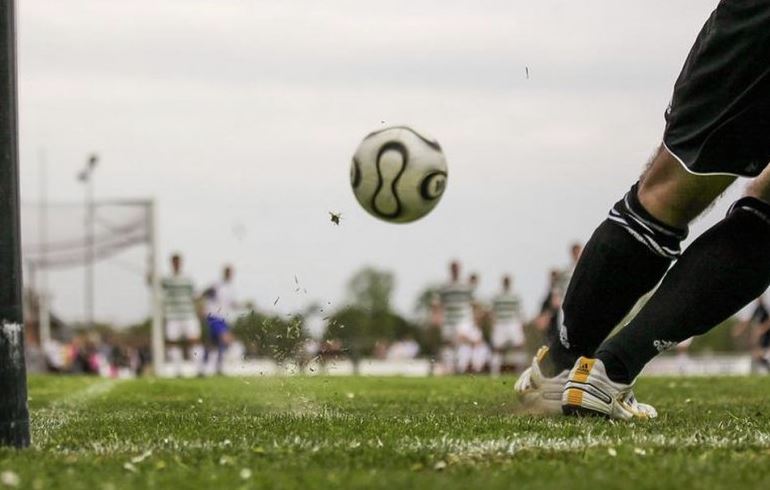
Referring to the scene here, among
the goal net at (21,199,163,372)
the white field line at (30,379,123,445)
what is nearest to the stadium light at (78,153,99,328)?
the goal net at (21,199,163,372)

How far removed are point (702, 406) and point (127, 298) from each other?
82.0 ft

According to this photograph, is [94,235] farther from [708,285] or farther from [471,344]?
[708,285]

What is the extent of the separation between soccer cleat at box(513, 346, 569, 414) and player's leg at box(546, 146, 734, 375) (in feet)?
0.57

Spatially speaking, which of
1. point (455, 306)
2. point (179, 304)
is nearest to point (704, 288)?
Answer: point (179, 304)

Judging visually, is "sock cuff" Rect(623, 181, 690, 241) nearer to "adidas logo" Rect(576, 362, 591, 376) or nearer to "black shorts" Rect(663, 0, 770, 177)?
"black shorts" Rect(663, 0, 770, 177)

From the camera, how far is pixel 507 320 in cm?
2491

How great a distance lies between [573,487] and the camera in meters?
Result: 2.94

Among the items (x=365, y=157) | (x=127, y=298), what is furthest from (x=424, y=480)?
(x=127, y=298)

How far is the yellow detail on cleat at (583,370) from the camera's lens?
16.8ft

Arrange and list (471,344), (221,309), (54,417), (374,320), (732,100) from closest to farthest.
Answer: (732,100) < (54,417) < (221,309) < (471,344) < (374,320)

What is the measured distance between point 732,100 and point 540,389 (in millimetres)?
1591

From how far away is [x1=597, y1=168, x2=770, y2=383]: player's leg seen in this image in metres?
4.95

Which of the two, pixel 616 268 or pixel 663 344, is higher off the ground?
pixel 616 268

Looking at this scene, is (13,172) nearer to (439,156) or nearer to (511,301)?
(439,156)
